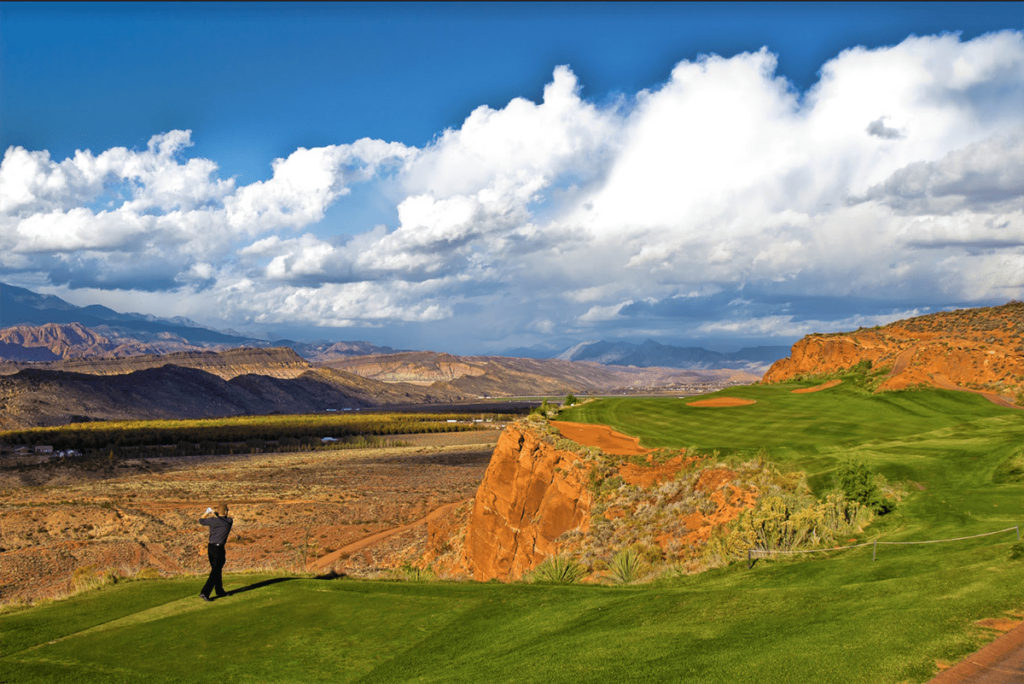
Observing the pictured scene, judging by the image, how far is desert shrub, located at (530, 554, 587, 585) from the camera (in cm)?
1359

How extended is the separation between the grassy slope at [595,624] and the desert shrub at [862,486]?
15.8 inches

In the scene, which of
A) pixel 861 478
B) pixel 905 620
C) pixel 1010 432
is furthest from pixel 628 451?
pixel 905 620

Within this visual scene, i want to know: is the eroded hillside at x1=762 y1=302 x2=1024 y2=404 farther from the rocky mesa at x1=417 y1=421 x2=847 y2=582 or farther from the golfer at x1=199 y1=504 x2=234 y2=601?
the golfer at x1=199 y1=504 x2=234 y2=601

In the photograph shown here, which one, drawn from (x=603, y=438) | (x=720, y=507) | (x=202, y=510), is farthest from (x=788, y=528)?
(x=202, y=510)

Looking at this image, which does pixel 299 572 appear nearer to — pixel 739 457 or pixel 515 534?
pixel 515 534

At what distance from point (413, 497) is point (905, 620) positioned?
120 feet

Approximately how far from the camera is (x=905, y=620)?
22.5 feet

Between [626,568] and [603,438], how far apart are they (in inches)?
310

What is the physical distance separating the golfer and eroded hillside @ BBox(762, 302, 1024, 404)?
88.8 feet

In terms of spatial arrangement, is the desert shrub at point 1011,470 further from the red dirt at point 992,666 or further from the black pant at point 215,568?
the black pant at point 215,568

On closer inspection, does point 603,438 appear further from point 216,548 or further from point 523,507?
point 216,548

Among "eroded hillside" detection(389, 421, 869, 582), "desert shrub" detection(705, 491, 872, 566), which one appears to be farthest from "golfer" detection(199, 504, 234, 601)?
"desert shrub" detection(705, 491, 872, 566)

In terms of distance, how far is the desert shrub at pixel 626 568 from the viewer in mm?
12742

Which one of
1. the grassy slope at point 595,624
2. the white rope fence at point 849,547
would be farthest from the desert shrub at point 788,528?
the grassy slope at point 595,624
